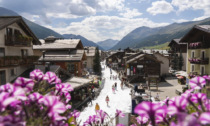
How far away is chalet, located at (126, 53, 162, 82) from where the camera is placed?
3575 centimetres

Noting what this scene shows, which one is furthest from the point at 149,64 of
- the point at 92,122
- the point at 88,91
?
the point at 92,122

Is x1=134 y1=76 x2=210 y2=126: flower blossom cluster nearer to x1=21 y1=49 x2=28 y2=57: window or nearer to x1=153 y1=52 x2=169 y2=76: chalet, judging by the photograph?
x1=21 y1=49 x2=28 y2=57: window

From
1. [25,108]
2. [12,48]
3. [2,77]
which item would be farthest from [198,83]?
[12,48]

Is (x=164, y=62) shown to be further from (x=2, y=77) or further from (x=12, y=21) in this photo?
(x=2, y=77)

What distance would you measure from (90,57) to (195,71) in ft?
132

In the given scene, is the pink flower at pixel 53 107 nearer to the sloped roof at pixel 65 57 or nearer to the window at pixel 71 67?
the sloped roof at pixel 65 57

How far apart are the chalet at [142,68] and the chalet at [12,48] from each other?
73.7 ft

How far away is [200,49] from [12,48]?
25.5 m

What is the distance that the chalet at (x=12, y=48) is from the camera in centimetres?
1547

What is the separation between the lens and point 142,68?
1421 inches

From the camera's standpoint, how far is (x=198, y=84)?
2439 millimetres

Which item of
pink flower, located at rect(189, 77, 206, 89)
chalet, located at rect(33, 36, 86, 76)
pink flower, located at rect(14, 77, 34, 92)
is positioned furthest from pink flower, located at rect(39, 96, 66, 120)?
chalet, located at rect(33, 36, 86, 76)

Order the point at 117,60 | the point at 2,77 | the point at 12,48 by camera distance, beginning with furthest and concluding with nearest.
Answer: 1. the point at 117,60
2. the point at 12,48
3. the point at 2,77

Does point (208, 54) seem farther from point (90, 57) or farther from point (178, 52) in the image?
point (90, 57)
